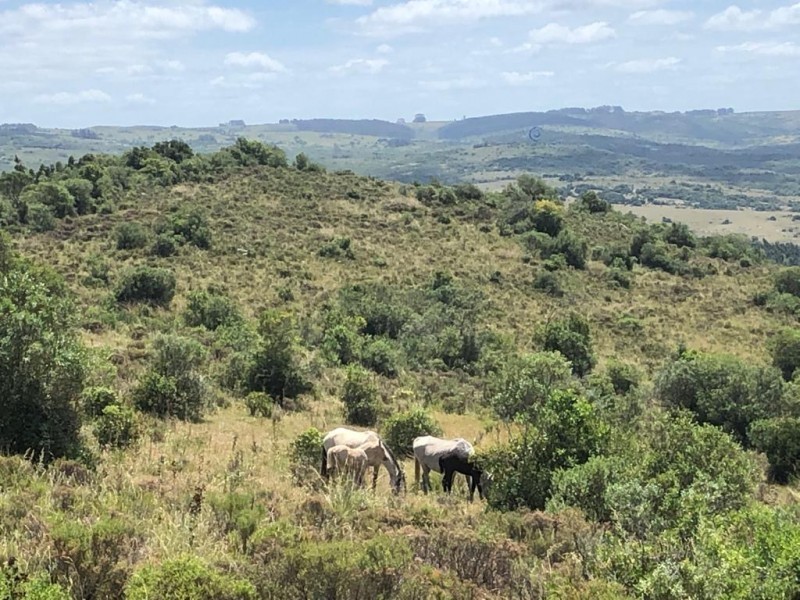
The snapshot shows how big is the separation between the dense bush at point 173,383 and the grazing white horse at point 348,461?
6273 mm

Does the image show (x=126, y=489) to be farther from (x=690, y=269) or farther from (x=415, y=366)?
(x=690, y=269)

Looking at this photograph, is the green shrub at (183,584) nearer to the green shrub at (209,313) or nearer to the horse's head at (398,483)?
the horse's head at (398,483)

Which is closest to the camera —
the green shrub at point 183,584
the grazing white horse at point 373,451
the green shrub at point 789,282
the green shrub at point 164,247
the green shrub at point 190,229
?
the green shrub at point 183,584

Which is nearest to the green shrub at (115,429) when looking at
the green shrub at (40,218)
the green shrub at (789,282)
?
the green shrub at (40,218)

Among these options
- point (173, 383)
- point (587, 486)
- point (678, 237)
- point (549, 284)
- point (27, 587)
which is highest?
point (27, 587)

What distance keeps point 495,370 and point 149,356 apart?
1446 centimetres

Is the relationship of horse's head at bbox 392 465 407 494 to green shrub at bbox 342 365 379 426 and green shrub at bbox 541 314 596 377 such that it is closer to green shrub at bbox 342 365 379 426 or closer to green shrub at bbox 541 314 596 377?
green shrub at bbox 342 365 379 426

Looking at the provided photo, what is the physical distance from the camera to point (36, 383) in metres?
9.45

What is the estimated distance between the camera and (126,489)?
24.5 ft

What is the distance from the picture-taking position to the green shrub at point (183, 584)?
4.73 metres

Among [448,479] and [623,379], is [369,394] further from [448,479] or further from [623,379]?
[623,379]

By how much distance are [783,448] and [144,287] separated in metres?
28.1

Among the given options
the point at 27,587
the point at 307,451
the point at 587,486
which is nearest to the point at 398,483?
the point at 307,451

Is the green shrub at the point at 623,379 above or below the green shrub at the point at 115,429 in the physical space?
below
